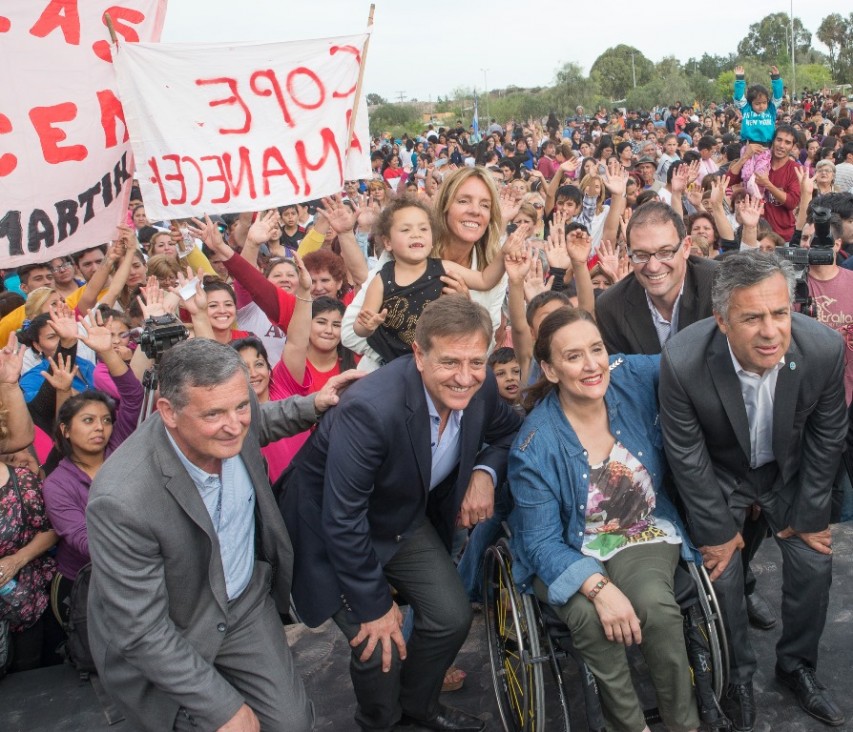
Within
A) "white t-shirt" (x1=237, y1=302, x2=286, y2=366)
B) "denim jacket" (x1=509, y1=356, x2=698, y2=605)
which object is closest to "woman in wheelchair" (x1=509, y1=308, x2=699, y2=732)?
"denim jacket" (x1=509, y1=356, x2=698, y2=605)

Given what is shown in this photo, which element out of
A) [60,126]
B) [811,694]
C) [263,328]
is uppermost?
[60,126]

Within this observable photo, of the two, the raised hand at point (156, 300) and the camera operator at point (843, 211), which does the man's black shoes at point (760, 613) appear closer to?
the camera operator at point (843, 211)

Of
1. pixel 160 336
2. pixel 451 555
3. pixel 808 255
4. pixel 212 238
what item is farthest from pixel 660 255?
pixel 212 238

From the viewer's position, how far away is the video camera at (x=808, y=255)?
124 inches

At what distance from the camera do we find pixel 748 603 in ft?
11.9

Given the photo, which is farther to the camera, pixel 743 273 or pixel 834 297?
pixel 834 297

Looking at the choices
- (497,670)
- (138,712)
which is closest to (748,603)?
(497,670)

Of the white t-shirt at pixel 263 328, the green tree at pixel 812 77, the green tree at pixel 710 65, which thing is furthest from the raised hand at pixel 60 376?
the green tree at pixel 710 65

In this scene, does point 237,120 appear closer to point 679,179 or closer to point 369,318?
point 369,318

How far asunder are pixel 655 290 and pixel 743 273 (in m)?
0.73

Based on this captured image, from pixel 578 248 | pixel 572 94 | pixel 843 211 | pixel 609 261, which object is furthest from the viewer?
pixel 572 94

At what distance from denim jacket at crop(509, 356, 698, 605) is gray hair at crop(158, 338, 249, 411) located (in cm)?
113

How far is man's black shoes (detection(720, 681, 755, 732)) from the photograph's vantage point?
9.59ft

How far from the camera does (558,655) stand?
2.88m
